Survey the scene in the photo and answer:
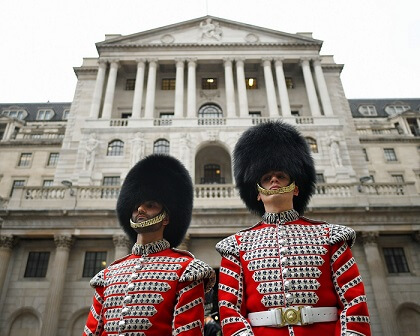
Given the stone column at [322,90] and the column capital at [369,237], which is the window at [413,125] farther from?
the column capital at [369,237]

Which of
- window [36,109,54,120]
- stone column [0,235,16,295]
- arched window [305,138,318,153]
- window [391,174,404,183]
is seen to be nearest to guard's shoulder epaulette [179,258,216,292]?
stone column [0,235,16,295]

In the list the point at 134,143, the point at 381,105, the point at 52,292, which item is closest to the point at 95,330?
the point at 52,292

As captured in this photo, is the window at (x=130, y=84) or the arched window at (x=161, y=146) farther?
the window at (x=130, y=84)

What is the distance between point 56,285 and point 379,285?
657 inches

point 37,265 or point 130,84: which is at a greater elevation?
point 130,84

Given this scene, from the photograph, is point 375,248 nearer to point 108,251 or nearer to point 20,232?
point 108,251

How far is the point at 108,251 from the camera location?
60.2ft

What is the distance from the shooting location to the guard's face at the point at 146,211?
14.6ft

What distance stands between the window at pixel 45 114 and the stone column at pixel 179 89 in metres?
28.9

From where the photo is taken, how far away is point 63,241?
687 inches

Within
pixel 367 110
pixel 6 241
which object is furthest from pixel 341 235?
pixel 367 110

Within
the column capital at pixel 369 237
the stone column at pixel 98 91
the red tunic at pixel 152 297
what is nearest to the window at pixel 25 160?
the stone column at pixel 98 91

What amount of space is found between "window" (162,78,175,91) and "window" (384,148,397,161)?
85.5 ft

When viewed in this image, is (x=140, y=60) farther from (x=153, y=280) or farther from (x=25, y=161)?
(x=153, y=280)
